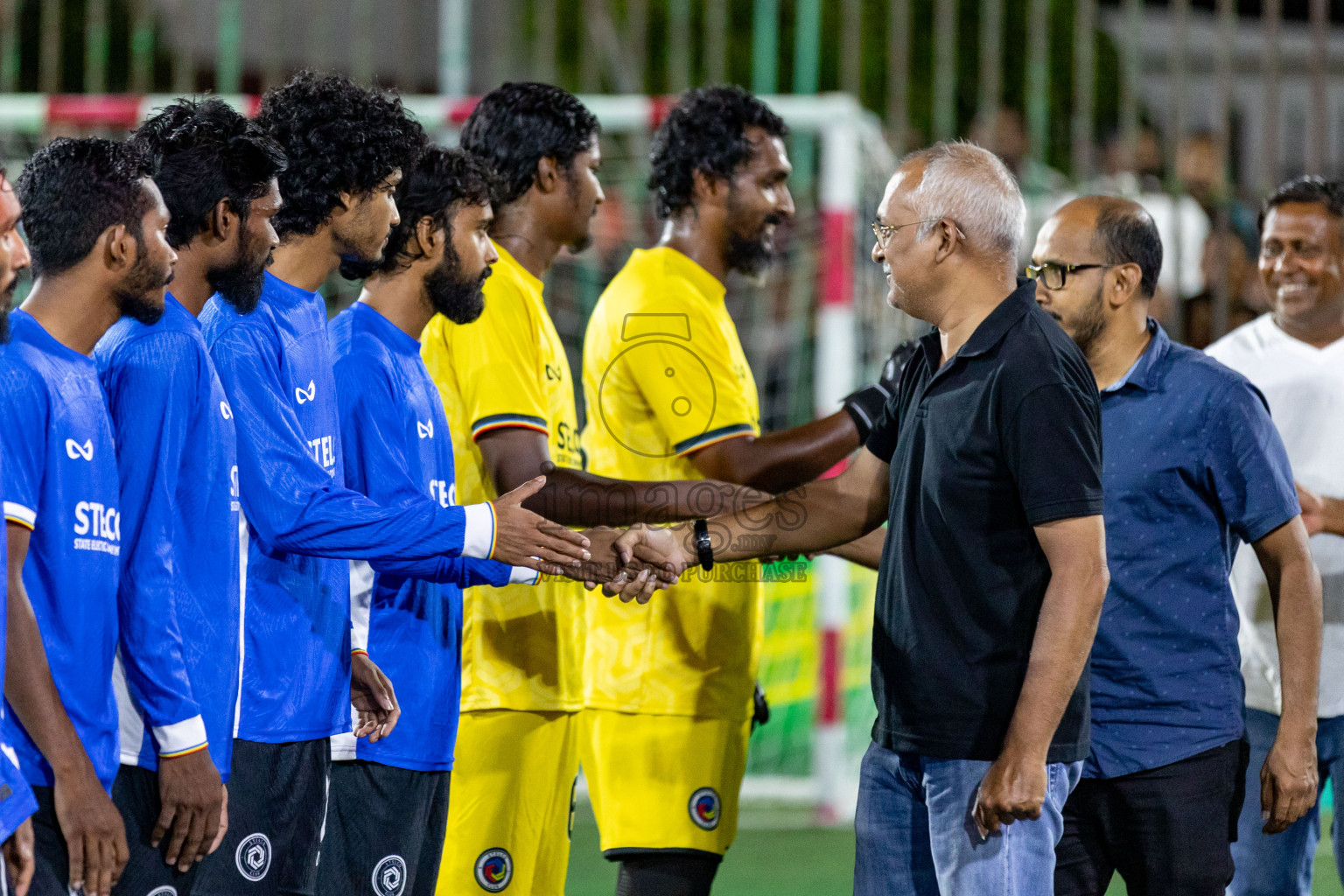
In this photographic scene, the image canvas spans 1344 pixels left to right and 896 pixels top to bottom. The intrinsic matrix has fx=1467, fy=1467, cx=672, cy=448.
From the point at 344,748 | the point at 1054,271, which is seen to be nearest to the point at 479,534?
the point at 344,748

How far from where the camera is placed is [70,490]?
2107 millimetres

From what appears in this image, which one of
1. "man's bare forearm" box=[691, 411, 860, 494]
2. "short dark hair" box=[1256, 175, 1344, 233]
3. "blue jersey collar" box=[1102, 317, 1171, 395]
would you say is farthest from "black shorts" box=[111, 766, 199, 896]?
"short dark hair" box=[1256, 175, 1344, 233]

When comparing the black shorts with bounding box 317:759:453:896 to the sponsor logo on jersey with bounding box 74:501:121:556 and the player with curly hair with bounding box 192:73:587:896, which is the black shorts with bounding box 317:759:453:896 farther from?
the sponsor logo on jersey with bounding box 74:501:121:556

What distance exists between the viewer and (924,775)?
2.54 m

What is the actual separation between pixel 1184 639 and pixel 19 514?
2.17 metres

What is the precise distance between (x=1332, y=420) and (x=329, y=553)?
252cm

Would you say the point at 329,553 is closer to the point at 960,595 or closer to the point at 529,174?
the point at 960,595

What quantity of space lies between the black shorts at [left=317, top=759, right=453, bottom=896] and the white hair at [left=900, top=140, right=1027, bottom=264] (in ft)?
4.80

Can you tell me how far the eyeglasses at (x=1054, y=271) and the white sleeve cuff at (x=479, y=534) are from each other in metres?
1.30

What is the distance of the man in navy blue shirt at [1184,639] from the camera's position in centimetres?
292

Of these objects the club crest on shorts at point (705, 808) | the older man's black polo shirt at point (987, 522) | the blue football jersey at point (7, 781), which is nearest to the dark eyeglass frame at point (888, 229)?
the older man's black polo shirt at point (987, 522)

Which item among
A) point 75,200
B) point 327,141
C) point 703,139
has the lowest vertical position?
point 75,200

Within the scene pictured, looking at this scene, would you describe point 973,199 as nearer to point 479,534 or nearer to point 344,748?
point 479,534

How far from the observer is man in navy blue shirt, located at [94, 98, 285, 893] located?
2211 millimetres
